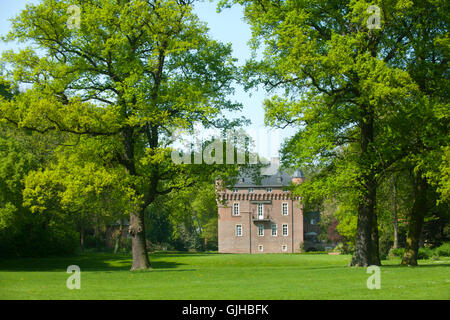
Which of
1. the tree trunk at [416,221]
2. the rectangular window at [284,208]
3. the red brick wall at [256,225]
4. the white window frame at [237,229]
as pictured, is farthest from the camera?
the rectangular window at [284,208]

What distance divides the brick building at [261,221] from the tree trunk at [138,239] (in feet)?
213

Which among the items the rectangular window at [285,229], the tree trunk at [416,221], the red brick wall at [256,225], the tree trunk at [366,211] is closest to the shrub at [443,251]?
the tree trunk at [416,221]

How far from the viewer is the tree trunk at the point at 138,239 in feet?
96.0

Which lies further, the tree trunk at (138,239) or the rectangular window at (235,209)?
the rectangular window at (235,209)

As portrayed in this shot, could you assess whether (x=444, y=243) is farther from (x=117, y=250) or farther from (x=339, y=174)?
A: (x=117, y=250)

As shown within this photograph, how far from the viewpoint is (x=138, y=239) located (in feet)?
97.0

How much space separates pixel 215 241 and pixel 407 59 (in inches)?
3056

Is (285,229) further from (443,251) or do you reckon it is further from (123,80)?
(123,80)

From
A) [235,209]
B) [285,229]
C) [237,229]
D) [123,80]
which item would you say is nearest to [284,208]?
[285,229]

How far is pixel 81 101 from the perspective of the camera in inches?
1086

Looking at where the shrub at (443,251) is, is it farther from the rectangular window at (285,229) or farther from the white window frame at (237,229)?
the white window frame at (237,229)

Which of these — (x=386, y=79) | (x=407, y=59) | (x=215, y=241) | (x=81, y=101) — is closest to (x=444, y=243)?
(x=407, y=59)

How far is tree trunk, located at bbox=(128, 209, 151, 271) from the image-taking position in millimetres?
29250

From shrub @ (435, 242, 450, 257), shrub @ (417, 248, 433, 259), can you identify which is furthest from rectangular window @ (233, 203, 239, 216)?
shrub @ (435, 242, 450, 257)
